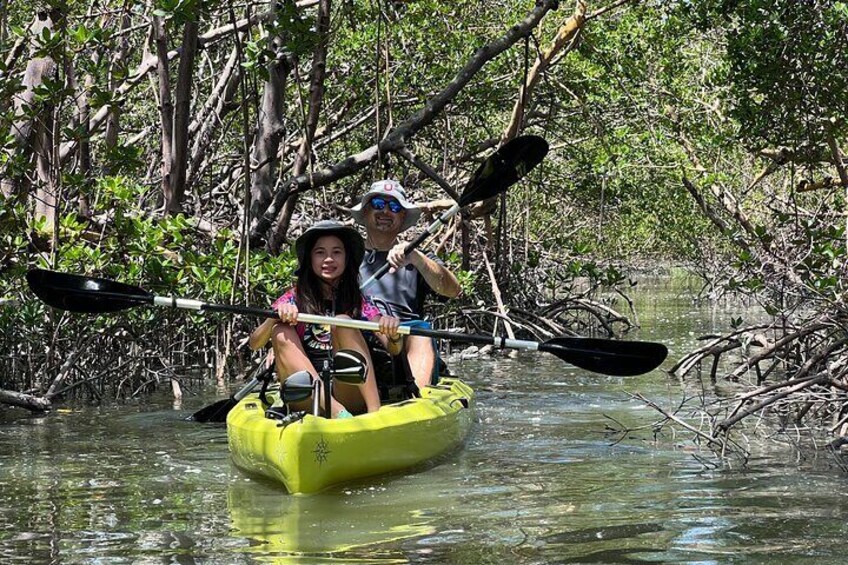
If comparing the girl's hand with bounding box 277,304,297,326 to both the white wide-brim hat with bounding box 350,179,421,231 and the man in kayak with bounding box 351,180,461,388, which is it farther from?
the white wide-brim hat with bounding box 350,179,421,231

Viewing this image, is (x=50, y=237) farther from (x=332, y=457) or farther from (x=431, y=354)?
(x=332, y=457)

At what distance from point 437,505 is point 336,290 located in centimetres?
130

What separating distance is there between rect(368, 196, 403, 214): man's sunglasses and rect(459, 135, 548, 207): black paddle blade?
929 millimetres

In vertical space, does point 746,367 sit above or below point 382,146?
below

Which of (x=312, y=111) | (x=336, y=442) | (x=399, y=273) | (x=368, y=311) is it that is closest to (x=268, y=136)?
(x=312, y=111)

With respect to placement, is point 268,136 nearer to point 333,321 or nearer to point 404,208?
point 404,208

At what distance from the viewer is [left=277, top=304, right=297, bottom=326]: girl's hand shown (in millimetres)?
5477

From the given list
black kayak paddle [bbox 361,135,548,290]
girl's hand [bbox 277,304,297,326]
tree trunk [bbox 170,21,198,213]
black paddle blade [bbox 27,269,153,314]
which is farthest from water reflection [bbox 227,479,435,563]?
tree trunk [bbox 170,21,198,213]

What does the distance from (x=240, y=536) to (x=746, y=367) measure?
16.3 ft

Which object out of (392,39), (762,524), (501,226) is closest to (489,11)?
(392,39)

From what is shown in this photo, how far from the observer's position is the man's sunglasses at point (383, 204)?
21.5 ft

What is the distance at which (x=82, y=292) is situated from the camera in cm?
627

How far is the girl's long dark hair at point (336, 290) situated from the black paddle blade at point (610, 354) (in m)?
0.93

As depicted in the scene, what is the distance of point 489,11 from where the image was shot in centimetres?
1158
